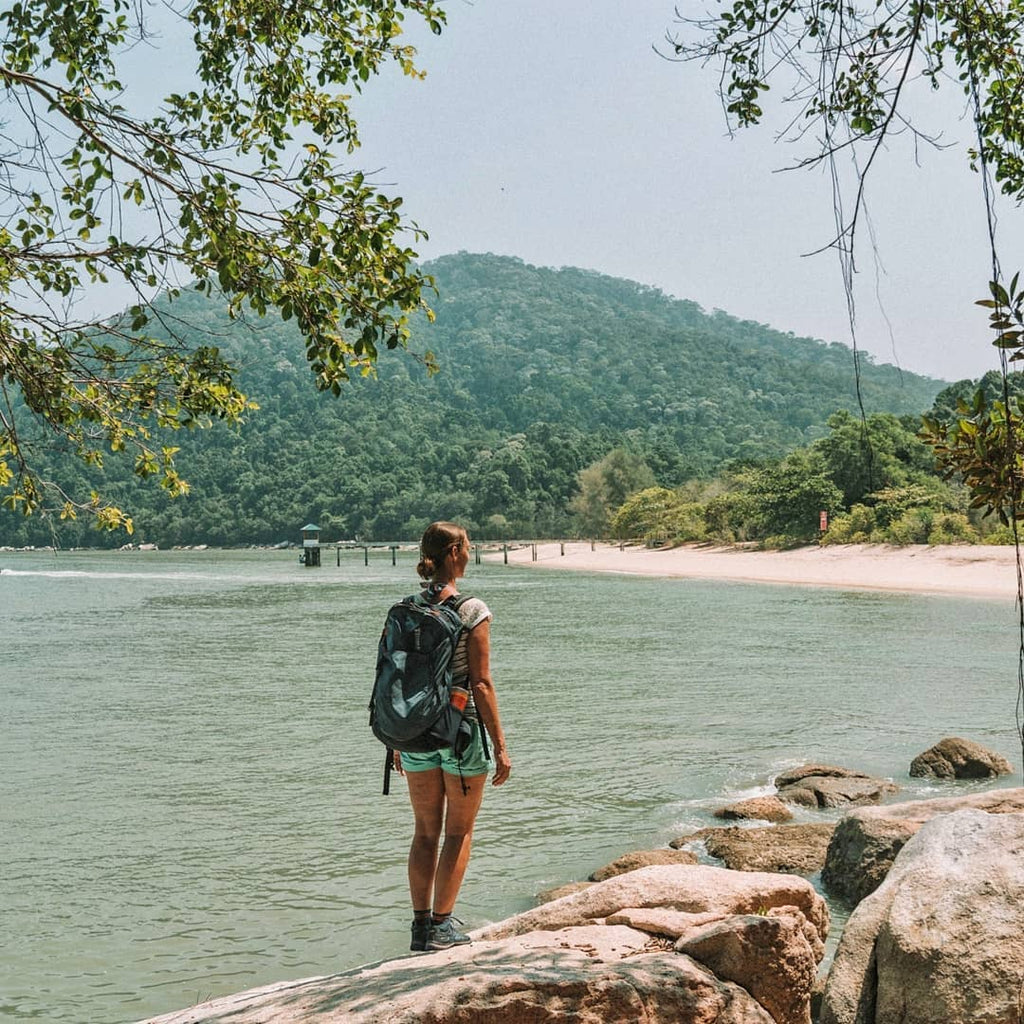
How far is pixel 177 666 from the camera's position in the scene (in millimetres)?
23000

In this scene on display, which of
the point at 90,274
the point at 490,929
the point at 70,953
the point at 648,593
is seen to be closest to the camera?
the point at 490,929

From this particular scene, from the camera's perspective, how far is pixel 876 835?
6.57 metres

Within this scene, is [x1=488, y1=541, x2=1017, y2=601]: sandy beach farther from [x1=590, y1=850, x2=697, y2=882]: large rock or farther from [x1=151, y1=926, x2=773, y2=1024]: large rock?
[x1=151, y1=926, x2=773, y2=1024]: large rock

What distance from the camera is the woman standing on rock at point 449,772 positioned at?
176 inches

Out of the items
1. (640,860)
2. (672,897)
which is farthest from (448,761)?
(640,860)

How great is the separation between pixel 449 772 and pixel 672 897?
117 cm

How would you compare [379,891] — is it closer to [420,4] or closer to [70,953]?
[70,953]

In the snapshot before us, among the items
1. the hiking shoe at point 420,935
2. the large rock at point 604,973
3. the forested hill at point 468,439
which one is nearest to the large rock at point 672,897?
the large rock at point 604,973

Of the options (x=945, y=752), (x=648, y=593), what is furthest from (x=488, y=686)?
(x=648, y=593)

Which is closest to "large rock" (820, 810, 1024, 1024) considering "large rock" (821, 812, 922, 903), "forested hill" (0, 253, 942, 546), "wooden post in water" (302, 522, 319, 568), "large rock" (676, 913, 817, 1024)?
"large rock" (676, 913, 817, 1024)

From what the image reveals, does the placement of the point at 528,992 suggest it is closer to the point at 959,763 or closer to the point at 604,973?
the point at 604,973

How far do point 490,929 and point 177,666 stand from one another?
1965cm

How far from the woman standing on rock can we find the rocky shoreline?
288 millimetres

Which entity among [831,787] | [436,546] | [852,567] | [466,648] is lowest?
[831,787]
